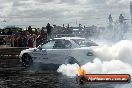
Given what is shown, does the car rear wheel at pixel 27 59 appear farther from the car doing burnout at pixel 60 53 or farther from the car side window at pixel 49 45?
the car side window at pixel 49 45

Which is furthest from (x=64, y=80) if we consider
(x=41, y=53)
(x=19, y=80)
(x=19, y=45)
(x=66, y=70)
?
(x=19, y=45)

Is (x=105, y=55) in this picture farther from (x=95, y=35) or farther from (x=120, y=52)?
(x=95, y=35)

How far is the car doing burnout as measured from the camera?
47.1ft

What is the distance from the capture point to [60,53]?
15461mm

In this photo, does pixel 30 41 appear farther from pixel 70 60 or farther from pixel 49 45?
pixel 70 60


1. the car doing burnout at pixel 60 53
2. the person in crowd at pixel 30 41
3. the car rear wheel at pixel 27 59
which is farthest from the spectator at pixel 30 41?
the car doing burnout at pixel 60 53

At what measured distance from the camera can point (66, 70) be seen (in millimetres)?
14891

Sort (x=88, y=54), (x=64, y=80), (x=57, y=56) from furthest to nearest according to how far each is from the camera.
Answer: (x=57, y=56), (x=88, y=54), (x=64, y=80)

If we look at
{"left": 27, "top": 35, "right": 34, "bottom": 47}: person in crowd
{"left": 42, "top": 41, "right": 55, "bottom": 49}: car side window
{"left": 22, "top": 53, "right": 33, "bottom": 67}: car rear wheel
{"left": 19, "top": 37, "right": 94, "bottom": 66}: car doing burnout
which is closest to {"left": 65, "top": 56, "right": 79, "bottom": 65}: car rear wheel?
{"left": 19, "top": 37, "right": 94, "bottom": 66}: car doing burnout

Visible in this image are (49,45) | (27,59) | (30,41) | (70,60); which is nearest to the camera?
(70,60)

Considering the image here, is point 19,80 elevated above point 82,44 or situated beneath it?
situated beneath

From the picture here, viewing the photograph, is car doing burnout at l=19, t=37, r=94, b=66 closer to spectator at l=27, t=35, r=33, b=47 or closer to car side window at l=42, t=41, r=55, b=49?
car side window at l=42, t=41, r=55, b=49

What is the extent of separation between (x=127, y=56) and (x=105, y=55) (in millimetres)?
874

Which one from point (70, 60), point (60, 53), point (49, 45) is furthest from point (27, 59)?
point (70, 60)
